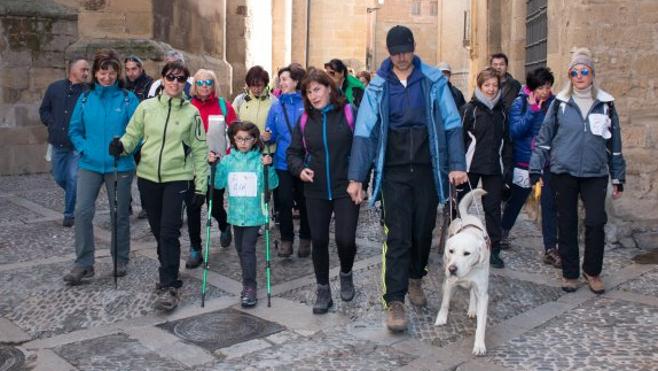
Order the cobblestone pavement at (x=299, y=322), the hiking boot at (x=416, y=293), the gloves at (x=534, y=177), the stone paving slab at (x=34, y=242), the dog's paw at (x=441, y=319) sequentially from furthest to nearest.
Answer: the stone paving slab at (x=34, y=242) < the gloves at (x=534, y=177) < the hiking boot at (x=416, y=293) < the dog's paw at (x=441, y=319) < the cobblestone pavement at (x=299, y=322)

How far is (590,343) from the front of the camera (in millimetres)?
4828

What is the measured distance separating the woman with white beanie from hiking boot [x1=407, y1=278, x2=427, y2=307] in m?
1.30

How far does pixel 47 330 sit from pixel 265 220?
5.64 ft

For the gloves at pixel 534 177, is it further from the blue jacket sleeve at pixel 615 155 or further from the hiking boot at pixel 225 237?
the hiking boot at pixel 225 237

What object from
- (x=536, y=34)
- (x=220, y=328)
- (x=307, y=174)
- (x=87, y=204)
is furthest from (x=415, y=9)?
(x=220, y=328)

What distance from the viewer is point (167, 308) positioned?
549 centimetres

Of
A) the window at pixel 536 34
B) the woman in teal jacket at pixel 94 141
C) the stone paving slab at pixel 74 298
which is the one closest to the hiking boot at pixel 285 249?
the stone paving slab at pixel 74 298

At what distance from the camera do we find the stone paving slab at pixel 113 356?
176 inches

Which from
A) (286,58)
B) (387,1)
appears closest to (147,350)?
(286,58)

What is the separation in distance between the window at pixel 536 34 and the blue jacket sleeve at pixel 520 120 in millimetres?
2756

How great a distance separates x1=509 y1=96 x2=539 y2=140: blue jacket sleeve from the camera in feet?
23.4

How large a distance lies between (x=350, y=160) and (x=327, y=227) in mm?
576

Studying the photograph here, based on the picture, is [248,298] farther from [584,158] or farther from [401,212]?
[584,158]

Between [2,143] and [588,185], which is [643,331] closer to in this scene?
[588,185]
